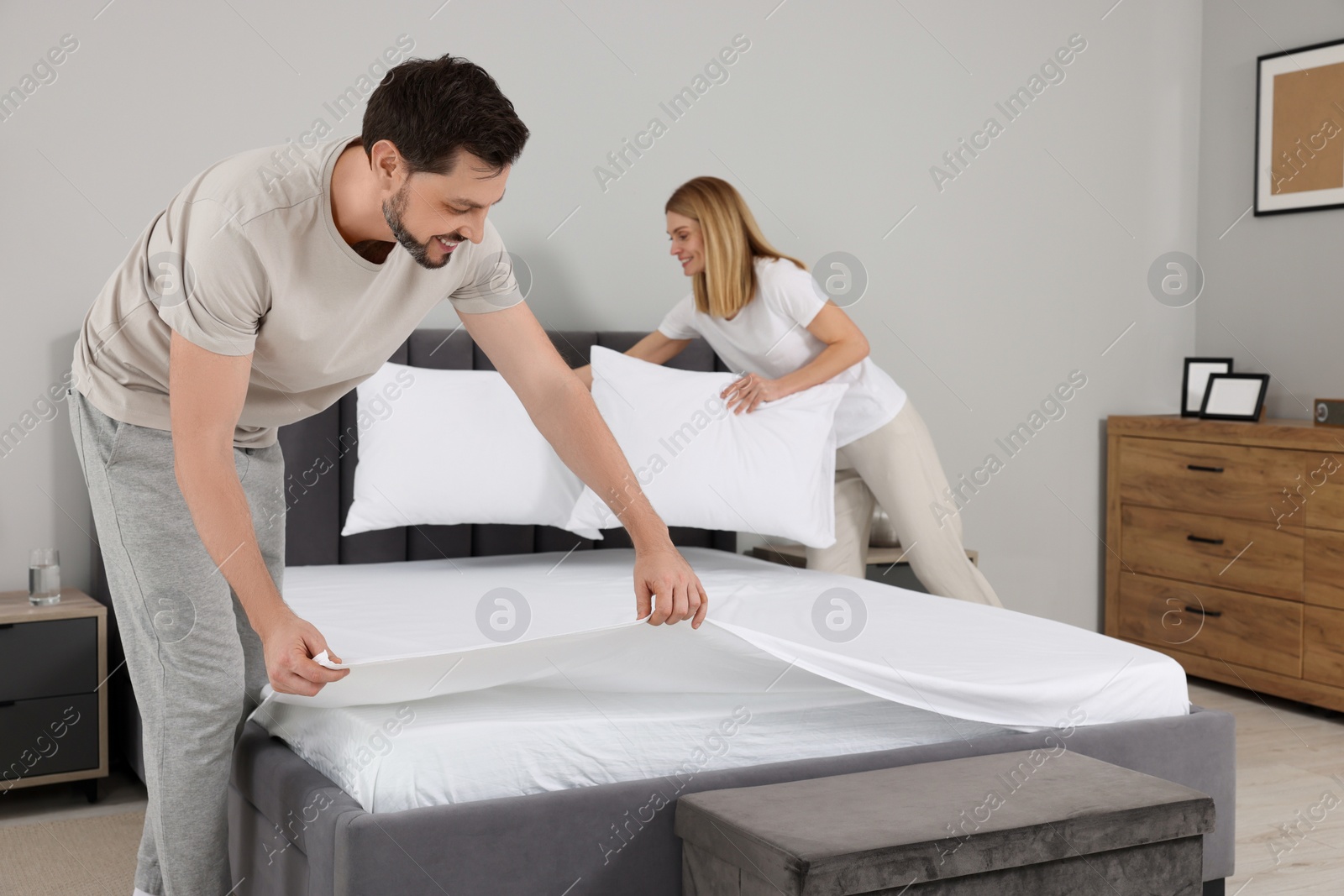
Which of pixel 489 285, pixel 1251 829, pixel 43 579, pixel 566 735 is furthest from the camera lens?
pixel 43 579

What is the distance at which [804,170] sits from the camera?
3.64m

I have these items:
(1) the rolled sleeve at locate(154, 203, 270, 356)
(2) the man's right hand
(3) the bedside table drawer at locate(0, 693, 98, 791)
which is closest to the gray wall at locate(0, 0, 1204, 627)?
(3) the bedside table drawer at locate(0, 693, 98, 791)

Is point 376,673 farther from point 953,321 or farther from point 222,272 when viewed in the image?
point 953,321

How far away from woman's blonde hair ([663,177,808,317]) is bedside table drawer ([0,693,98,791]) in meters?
1.71

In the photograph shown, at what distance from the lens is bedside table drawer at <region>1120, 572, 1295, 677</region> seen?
352 cm

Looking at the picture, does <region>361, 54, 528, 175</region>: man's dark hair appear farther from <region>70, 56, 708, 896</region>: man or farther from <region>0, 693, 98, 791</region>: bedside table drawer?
<region>0, 693, 98, 791</region>: bedside table drawer

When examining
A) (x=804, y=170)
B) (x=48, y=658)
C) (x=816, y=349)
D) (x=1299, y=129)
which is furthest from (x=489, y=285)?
(x=1299, y=129)

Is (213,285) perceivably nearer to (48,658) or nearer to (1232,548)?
(48,658)

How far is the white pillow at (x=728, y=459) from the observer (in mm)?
2707

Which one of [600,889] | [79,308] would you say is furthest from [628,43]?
[600,889]

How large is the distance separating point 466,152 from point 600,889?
0.95 meters

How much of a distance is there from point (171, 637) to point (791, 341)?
5.83 ft

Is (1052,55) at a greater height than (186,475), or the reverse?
(1052,55)

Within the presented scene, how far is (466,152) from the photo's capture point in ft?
4.44
